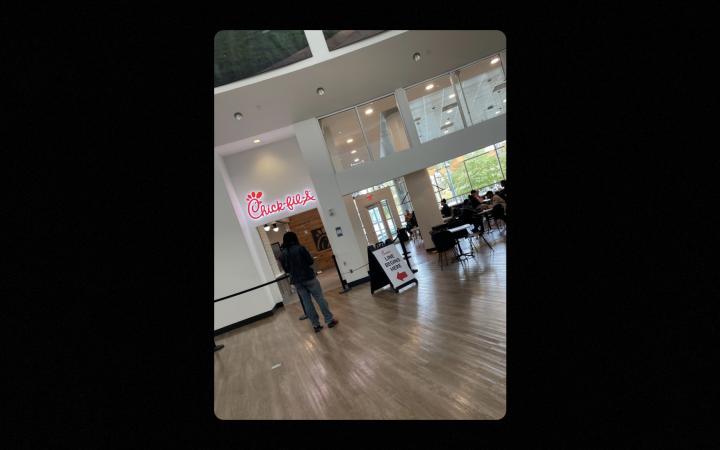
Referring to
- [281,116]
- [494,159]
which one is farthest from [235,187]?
[494,159]

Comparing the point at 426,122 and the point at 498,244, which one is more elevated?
the point at 426,122

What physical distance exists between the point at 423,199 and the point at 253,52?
5.50 metres

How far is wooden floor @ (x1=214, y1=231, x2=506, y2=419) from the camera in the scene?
2.53 metres

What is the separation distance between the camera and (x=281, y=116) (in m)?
7.68

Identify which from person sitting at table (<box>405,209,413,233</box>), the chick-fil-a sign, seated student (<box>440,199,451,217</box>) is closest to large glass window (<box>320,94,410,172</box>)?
the chick-fil-a sign

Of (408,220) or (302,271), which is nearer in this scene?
(302,271)

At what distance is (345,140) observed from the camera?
28.6ft

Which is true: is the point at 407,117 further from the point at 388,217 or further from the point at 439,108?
the point at 388,217

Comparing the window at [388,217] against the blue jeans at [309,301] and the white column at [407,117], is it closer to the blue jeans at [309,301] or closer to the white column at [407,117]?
the white column at [407,117]

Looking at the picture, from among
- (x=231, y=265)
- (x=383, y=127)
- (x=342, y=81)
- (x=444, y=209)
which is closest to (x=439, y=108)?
(x=383, y=127)

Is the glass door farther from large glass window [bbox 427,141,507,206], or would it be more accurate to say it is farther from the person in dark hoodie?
the person in dark hoodie

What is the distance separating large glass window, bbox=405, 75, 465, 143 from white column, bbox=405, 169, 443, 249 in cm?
102

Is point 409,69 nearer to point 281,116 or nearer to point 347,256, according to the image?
point 281,116
